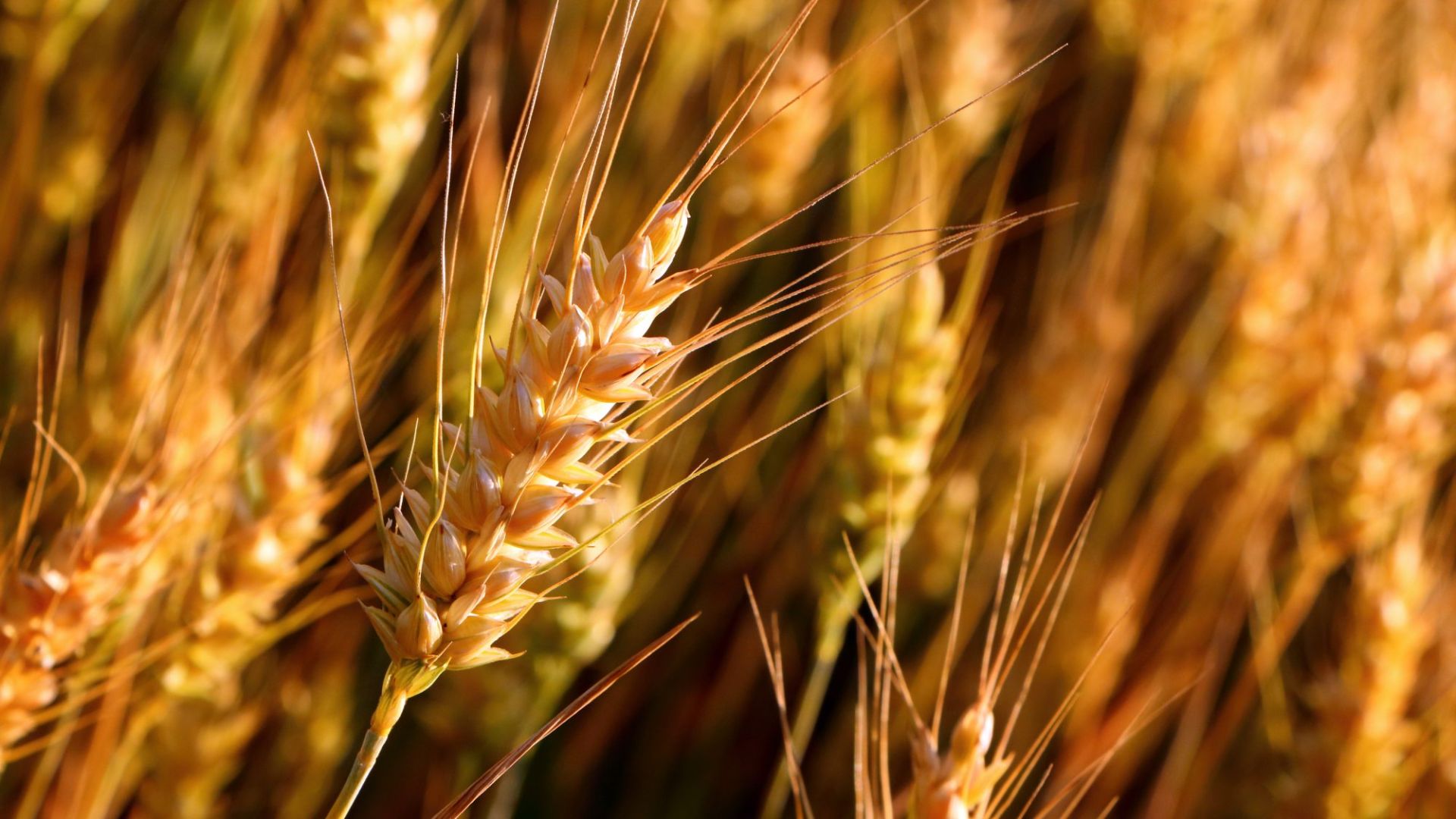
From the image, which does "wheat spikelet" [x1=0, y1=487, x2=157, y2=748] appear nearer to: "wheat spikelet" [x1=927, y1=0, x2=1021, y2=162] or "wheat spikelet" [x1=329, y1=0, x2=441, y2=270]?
"wheat spikelet" [x1=329, y1=0, x2=441, y2=270]

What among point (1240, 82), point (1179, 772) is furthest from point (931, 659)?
point (1240, 82)

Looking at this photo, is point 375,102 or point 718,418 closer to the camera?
point 375,102

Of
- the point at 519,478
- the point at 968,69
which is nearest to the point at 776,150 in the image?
the point at 968,69

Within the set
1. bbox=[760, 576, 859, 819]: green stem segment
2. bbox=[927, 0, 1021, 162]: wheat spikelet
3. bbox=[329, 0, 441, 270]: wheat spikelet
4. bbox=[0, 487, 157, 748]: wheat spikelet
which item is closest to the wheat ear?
bbox=[0, 487, 157, 748]: wheat spikelet

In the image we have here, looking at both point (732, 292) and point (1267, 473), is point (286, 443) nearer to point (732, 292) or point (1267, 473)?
point (732, 292)

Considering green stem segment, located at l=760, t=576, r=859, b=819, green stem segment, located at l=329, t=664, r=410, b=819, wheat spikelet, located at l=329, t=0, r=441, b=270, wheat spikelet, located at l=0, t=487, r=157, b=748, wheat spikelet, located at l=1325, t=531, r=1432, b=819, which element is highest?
wheat spikelet, located at l=329, t=0, r=441, b=270

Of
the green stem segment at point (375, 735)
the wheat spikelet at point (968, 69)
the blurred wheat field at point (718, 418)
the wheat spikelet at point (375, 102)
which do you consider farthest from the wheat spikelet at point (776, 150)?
the green stem segment at point (375, 735)

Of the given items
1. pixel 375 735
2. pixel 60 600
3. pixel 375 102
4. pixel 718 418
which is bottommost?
pixel 718 418

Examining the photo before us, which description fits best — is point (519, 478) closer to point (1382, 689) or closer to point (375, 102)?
point (375, 102)
